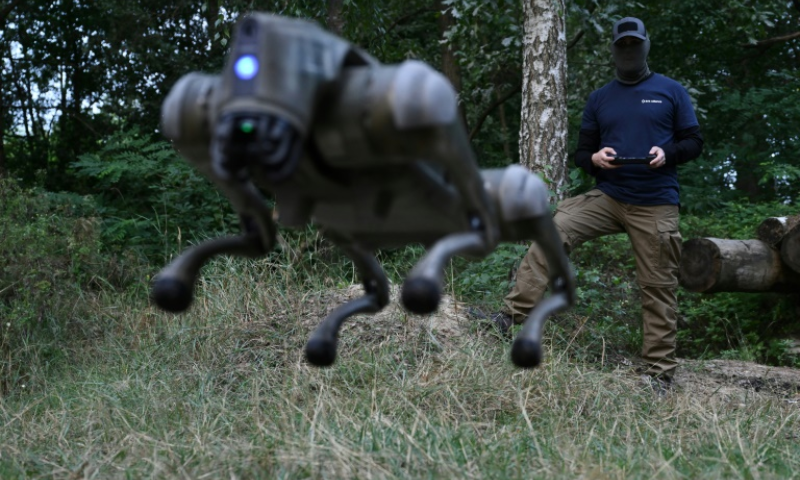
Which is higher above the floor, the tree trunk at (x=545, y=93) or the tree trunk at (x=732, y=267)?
the tree trunk at (x=545, y=93)

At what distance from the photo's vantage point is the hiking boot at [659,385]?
4.19 meters

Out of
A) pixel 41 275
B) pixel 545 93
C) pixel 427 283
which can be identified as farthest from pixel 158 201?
pixel 427 283

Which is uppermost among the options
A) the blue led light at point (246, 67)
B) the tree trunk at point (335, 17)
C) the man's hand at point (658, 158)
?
the tree trunk at point (335, 17)

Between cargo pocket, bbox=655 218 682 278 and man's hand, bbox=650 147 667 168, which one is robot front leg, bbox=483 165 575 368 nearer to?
man's hand, bbox=650 147 667 168

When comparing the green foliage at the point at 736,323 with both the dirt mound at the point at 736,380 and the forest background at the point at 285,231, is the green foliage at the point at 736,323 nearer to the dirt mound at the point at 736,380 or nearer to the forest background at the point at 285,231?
the forest background at the point at 285,231

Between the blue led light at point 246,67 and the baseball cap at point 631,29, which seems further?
the baseball cap at point 631,29

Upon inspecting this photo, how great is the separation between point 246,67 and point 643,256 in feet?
11.0

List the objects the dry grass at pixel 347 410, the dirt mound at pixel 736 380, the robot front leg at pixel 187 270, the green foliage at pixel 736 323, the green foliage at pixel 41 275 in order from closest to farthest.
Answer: the robot front leg at pixel 187 270, the dry grass at pixel 347 410, the dirt mound at pixel 736 380, the green foliage at pixel 41 275, the green foliage at pixel 736 323

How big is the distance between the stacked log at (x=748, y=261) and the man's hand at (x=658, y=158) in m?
1.67

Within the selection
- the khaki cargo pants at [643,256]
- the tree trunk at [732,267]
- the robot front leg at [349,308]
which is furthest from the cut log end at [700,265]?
the robot front leg at [349,308]

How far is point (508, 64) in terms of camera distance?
9352 millimetres

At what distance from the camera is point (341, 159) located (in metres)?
1.64

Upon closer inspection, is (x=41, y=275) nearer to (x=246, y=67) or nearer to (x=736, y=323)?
(x=246, y=67)

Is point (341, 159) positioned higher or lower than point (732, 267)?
higher
